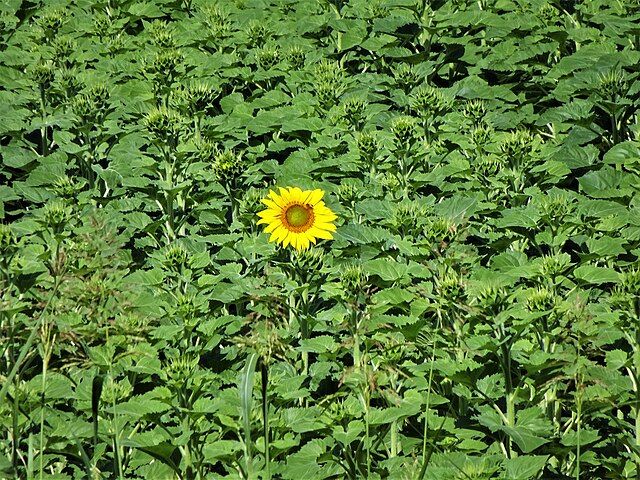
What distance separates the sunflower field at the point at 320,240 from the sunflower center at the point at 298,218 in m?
0.02

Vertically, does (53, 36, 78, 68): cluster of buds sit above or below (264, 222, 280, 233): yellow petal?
above

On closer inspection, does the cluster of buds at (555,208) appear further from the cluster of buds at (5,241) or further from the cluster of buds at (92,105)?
the cluster of buds at (92,105)

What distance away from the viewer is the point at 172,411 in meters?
3.62

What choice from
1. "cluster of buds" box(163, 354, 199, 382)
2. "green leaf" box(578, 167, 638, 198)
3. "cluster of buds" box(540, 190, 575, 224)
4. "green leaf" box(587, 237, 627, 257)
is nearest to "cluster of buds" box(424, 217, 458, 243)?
"cluster of buds" box(540, 190, 575, 224)

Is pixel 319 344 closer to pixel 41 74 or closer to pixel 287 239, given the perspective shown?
pixel 287 239

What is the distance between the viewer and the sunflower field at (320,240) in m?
3.41

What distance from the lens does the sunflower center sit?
3.89 metres

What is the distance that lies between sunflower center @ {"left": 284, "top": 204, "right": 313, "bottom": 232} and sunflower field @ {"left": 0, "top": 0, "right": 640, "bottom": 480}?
16 millimetres

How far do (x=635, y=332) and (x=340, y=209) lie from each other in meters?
1.50

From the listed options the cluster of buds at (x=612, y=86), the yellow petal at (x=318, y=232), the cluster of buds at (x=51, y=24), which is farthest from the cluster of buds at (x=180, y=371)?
the cluster of buds at (x=51, y=24)

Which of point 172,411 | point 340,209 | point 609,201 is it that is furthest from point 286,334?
point 609,201

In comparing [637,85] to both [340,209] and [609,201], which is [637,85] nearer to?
[609,201]

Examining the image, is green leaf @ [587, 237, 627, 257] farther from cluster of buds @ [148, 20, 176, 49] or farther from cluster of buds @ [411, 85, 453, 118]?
cluster of buds @ [148, 20, 176, 49]

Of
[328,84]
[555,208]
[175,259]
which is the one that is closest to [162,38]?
[328,84]
